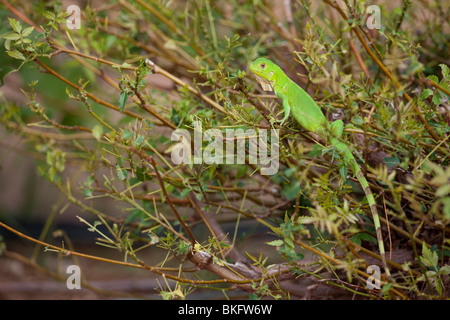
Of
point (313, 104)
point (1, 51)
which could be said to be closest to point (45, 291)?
point (1, 51)

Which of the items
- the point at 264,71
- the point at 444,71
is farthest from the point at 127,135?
the point at 444,71

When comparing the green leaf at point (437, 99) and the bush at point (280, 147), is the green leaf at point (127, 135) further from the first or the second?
the green leaf at point (437, 99)

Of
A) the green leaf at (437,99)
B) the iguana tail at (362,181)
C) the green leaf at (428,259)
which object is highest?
the green leaf at (437,99)

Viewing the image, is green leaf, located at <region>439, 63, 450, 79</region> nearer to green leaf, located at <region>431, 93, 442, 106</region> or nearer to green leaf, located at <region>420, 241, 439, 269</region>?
green leaf, located at <region>431, 93, 442, 106</region>

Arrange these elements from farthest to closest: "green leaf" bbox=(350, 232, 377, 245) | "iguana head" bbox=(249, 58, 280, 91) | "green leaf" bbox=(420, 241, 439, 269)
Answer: "iguana head" bbox=(249, 58, 280, 91) → "green leaf" bbox=(350, 232, 377, 245) → "green leaf" bbox=(420, 241, 439, 269)

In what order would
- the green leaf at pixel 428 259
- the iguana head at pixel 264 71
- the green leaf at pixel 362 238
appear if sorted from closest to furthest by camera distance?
the green leaf at pixel 428 259, the green leaf at pixel 362 238, the iguana head at pixel 264 71

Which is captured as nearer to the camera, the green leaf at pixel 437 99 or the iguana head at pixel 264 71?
the green leaf at pixel 437 99

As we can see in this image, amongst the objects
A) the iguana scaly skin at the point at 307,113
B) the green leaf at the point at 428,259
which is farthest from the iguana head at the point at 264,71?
the green leaf at the point at 428,259

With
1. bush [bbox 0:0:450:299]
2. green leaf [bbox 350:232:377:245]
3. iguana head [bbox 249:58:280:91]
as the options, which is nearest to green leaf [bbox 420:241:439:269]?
bush [bbox 0:0:450:299]
